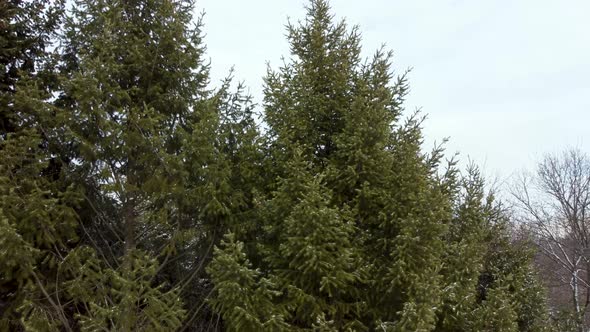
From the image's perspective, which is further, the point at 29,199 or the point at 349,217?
the point at 349,217

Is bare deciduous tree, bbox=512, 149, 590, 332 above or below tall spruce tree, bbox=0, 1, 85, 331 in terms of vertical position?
above

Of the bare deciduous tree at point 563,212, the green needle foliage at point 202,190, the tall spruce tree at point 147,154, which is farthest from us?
the bare deciduous tree at point 563,212

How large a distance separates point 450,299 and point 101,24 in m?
7.15

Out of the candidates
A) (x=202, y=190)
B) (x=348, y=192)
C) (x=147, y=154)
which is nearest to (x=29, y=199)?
(x=147, y=154)

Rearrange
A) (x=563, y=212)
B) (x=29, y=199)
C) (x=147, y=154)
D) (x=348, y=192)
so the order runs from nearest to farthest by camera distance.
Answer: (x=29, y=199)
(x=147, y=154)
(x=348, y=192)
(x=563, y=212)

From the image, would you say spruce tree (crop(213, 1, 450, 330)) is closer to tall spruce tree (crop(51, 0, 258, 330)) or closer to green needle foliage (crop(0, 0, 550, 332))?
green needle foliage (crop(0, 0, 550, 332))

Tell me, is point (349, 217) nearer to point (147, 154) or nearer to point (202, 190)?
point (202, 190)

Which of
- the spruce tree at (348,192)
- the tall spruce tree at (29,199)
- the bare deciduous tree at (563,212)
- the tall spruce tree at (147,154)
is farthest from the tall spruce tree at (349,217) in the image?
the bare deciduous tree at (563,212)

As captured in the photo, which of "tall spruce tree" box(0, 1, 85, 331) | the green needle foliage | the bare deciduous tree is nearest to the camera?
"tall spruce tree" box(0, 1, 85, 331)

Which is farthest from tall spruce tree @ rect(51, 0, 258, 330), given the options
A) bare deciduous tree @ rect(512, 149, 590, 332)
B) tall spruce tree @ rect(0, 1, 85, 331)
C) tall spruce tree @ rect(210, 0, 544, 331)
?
bare deciduous tree @ rect(512, 149, 590, 332)

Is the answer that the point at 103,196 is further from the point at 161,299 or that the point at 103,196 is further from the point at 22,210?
the point at 161,299

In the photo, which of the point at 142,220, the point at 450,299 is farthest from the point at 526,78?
the point at 142,220

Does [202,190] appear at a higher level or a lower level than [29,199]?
higher

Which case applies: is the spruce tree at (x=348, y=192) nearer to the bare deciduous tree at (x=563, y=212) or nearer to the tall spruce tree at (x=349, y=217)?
the tall spruce tree at (x=349, y=217)
